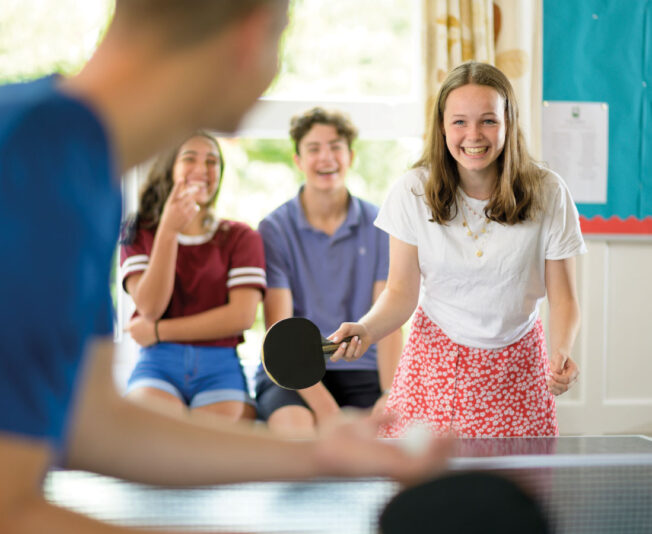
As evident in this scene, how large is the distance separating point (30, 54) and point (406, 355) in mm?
3197

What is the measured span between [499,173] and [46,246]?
211 centimetres

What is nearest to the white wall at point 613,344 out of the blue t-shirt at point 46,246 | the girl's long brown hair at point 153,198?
the girl's long brown hair at point 153,198

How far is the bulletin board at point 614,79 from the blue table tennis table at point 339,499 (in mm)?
3229

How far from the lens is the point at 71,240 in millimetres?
635

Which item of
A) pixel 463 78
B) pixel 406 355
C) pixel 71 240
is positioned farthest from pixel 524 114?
pixel 71 240

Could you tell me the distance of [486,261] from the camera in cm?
250

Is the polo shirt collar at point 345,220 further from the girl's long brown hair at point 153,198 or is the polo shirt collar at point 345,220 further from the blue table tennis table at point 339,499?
the blue table tennis table at point 339,499

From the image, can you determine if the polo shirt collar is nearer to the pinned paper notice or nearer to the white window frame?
the white window frame

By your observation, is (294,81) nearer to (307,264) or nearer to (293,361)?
(307,264)

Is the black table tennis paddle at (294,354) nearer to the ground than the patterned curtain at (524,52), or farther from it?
nearer to the ground

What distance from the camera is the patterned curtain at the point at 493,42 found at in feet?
13.4

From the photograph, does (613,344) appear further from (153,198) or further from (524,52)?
(153,198)

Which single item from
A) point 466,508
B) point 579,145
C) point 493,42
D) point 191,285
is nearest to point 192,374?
point 191,285

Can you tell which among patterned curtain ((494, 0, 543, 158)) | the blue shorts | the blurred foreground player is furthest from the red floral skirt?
patterned curtain ((494, 0, 543, 158))
